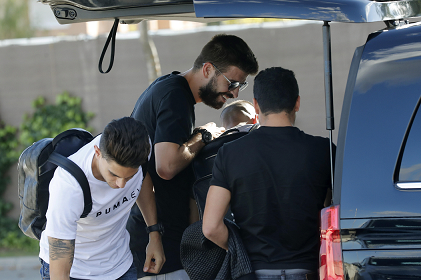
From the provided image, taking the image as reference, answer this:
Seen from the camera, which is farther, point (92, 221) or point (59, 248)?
point (92, 221)

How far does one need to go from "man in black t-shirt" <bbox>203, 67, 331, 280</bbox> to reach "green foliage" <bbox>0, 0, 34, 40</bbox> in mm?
19674

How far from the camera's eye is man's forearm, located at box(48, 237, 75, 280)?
199 centimetres

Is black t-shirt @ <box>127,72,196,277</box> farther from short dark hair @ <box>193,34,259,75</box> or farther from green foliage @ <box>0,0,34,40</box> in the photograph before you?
green foliage @ <box>0,0,34,40</box>

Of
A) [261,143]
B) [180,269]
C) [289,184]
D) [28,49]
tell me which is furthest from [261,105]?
[28,49]

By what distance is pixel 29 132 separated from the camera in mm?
6621

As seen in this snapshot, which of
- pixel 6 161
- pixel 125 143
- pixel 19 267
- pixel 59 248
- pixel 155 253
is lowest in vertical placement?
pixel 19 267

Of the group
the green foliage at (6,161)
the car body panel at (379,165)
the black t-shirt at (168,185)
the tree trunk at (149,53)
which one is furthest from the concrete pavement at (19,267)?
the car body panel at (379,165)

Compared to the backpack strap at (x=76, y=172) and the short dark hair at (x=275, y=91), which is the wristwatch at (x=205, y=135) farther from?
the backpack strap at (x=76, y=172)

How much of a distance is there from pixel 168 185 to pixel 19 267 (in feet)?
13.7

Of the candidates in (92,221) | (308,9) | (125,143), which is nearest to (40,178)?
(92,221)

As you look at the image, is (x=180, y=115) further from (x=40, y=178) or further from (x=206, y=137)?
(x=40, y=178)

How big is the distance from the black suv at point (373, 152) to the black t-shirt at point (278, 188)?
0.25 metres

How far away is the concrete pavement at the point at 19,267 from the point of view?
5.63 metres

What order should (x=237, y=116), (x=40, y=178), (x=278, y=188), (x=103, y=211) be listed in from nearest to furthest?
(x=278, y=188)
(x=40, y=178)
(x=103, y=211)
(x=237, y=116)
